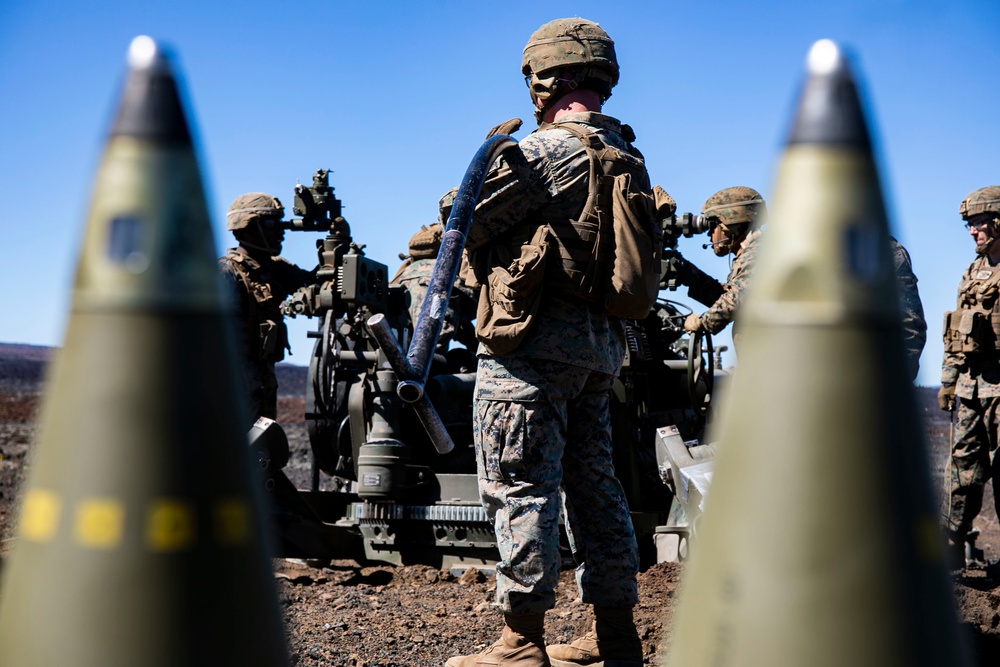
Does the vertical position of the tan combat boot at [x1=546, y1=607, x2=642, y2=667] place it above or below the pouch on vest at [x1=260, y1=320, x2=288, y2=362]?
below

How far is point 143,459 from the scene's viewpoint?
1284 mm

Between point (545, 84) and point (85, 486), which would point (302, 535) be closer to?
point (545, 84)

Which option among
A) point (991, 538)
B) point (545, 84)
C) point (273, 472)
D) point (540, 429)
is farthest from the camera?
point (991, 538)

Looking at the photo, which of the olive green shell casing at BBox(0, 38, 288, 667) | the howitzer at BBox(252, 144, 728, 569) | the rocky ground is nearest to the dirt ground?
the rocky ground

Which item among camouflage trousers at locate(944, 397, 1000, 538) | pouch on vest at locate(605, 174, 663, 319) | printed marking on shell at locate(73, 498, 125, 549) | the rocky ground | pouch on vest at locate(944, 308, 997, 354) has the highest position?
pouch on vest at locate(944, 308, 997, 354)

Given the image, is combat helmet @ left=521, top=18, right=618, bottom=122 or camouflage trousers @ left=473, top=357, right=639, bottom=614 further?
combat helmet @ left=521, top=18, right=618, bottom=122

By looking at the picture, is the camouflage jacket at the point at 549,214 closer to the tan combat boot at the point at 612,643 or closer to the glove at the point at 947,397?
the tan combat boot at the point at 612,643

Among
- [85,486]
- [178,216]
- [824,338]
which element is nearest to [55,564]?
[85,486]

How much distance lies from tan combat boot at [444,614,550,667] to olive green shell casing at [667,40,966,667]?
2.17m

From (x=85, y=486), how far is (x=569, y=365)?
239 centimetres

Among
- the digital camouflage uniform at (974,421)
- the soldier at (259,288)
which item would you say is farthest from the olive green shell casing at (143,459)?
the digital camouflage uniform at (974,421)

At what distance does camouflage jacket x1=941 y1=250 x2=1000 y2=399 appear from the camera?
24.3 feet

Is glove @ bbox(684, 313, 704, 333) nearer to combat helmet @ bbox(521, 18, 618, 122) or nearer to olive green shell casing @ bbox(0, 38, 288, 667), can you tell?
combat helmet @ bbox(521, 18, 618, 122)

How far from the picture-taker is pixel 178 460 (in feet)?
4.25
